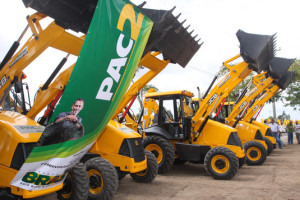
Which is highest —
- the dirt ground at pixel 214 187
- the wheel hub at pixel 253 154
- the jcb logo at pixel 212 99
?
the jcb logo at pixel 212 99

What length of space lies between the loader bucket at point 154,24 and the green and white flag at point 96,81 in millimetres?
1002

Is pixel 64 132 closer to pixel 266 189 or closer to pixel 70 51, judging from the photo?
pixel 70 51

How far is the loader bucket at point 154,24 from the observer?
147 inches

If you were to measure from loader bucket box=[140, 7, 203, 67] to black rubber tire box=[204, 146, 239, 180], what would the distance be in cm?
241

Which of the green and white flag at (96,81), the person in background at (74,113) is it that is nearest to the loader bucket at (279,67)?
the green and white flag at (96,81)

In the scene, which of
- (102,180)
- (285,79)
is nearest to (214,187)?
(102,180)

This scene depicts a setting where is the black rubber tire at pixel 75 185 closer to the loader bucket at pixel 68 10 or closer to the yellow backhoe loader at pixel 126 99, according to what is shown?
the yellow backhoe loader at pixel 126 99

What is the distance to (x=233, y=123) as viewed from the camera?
439 inches

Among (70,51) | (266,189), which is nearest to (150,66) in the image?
(70,51)

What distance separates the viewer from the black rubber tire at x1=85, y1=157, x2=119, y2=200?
4.58 meters

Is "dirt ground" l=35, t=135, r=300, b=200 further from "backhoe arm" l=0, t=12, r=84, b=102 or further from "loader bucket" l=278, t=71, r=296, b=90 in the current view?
"loader bucket" l=278, t=71, r=296, b=90

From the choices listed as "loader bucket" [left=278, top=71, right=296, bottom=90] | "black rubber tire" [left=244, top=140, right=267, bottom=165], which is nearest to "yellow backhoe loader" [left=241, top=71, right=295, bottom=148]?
"loader bucket" [left=278, top=71, right=296, bottom=90]

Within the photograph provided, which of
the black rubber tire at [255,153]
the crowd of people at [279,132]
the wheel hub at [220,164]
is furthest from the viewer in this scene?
the crowd of people at [279,132]

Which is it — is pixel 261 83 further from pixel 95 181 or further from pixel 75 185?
pixel 75 185
